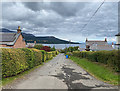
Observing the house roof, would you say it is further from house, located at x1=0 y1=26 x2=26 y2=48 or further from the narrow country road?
the narrow country road

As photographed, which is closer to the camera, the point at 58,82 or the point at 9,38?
the point at 58,82

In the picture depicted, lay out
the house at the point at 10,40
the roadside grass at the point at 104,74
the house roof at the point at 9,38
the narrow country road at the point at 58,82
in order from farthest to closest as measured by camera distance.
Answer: the house roof at the point at 9,38 < the house at the point at 10,40 < the roadside grass at the point at 104,74 < the narrow country road at the point at 58,82

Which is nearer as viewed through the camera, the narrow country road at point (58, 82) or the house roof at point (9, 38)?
the narrow country road at point (58, 82)

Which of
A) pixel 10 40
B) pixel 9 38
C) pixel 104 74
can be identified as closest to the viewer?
pixel 104 74

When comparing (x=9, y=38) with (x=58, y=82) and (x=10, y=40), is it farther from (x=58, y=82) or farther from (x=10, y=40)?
(x=58, y=82)

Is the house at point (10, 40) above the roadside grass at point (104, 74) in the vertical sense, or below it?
above

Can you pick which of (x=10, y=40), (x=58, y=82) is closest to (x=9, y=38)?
(x=10, y=40)

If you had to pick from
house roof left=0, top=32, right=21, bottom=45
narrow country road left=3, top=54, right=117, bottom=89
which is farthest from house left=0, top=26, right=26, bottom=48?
narrow country road left=3, top=54, right=117, bottom=89

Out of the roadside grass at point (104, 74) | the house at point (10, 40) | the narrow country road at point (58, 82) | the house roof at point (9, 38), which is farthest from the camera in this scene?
the house roof at point (9, 38)

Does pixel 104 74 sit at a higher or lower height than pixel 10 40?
lower

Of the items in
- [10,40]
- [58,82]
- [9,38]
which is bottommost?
[58,82]

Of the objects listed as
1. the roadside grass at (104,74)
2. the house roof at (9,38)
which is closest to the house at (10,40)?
the house roof at (9,38)

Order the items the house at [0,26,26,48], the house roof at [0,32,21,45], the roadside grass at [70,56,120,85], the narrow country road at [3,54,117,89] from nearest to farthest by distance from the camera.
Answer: the narrow country road at [3,54,117,89], the roadside grass at [70,56,120,85], the house at [0,26,26,48], the house roof at [0,32,21,45]

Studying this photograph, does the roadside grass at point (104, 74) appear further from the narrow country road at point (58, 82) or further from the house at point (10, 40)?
the house at point (10, 40)
